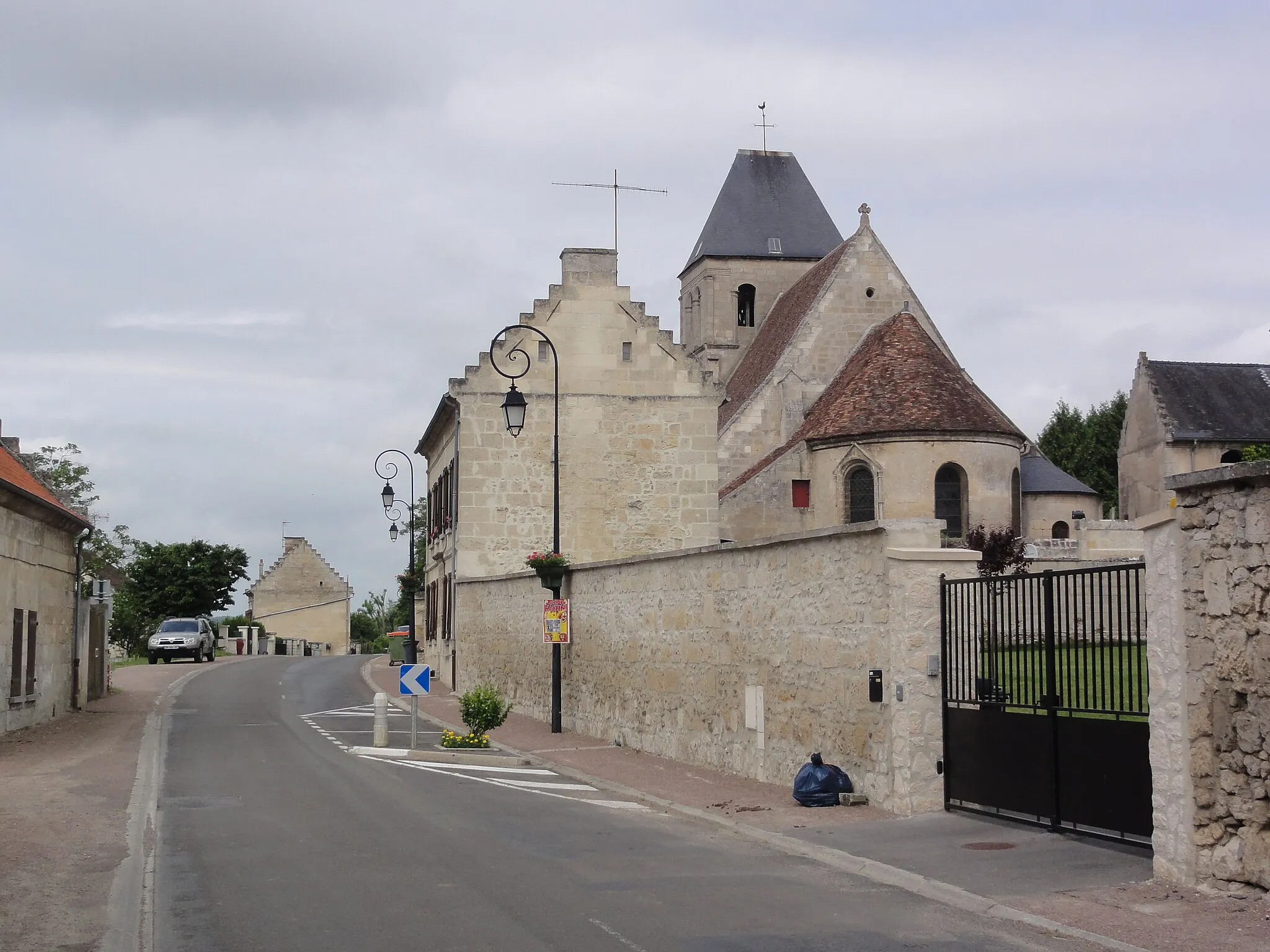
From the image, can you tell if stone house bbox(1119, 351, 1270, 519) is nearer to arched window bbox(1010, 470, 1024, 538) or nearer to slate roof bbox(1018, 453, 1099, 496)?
slate roof bbox(1018, 453, 1099, 496)

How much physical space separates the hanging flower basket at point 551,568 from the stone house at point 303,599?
Answer: 7985cm

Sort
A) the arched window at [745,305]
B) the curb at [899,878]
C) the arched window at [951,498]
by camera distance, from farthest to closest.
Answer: the arched window at [745,305]
the arched window at [951,498]
the curb at [899,878]

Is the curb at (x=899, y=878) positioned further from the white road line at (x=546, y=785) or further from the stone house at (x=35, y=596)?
the stone house at (x=35, y=596)

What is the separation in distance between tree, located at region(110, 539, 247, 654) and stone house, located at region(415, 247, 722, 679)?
52528 millimetres

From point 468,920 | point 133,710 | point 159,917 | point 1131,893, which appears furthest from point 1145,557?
point 133,710

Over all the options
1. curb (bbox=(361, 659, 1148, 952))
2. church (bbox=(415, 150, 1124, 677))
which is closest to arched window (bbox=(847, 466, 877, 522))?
church (bbox=(415, 150, 1124, 677))

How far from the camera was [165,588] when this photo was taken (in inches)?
3324

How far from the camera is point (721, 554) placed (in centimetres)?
1786

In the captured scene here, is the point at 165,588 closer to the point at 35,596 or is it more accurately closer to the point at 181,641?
the point at 181,641

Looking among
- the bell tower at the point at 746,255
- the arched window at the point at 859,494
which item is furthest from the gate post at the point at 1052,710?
the bell tower at the point at 746,255

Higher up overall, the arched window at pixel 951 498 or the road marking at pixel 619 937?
the arched window at pixel 951 498

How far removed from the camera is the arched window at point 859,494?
3816cm

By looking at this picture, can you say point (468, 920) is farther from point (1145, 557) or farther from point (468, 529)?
point (468, 529)

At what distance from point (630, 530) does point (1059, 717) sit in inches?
958
